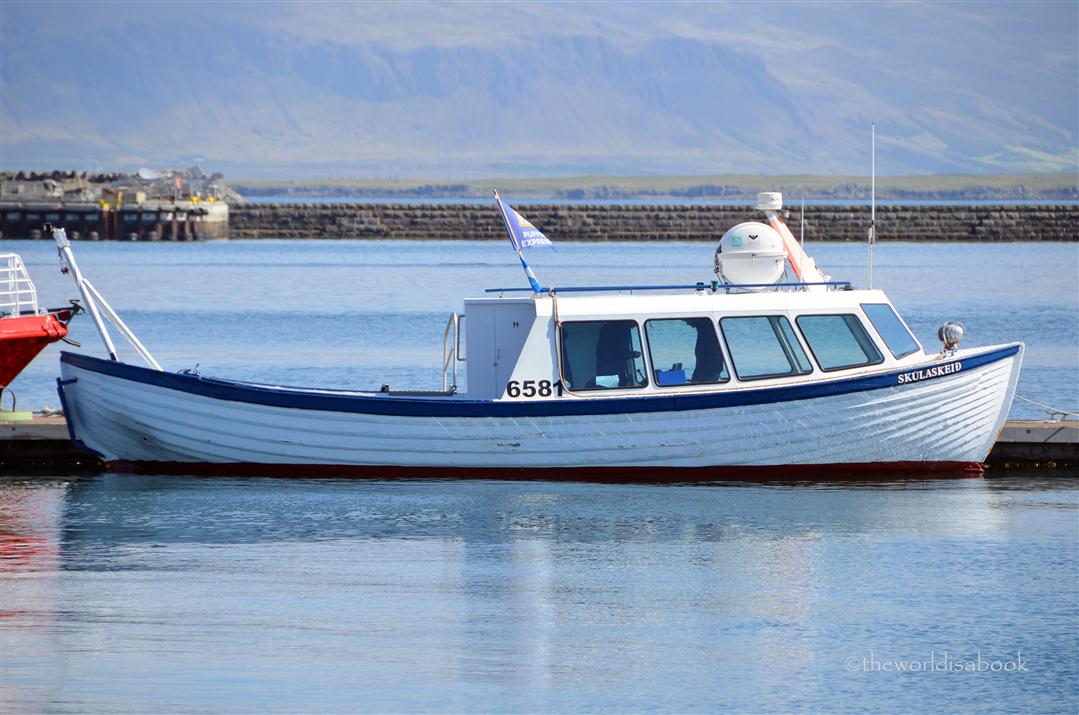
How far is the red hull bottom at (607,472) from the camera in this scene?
1875 cm

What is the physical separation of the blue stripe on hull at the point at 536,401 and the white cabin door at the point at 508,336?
1.69 feet

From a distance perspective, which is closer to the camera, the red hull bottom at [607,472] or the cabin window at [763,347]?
the cabin window at [763,347]

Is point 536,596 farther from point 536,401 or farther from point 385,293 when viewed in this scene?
point 385,293

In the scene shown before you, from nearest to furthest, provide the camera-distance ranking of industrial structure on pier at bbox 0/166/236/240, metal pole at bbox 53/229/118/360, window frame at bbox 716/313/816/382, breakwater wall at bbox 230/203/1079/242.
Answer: window frame at bbox 716/313/816/382 < metal pole at bbox 53/229/118/360 < breakwater wall at bbox 230/203/1079/242 < industrial structure on pier at bbox 0/166/236/240

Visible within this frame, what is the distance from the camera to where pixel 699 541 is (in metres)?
17.0

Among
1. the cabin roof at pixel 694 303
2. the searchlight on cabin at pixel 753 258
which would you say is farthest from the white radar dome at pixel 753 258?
the cabin roof at pixel 694 303

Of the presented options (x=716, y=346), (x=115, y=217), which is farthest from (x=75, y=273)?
(x=115, y=217)

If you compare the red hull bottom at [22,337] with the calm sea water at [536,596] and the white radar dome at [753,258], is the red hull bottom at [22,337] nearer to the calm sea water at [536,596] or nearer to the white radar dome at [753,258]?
the calm sea water at [536,596]

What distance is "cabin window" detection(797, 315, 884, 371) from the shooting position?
18.7 meters

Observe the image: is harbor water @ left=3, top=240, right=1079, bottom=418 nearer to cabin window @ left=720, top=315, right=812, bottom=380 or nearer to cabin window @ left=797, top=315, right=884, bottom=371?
cabin window @ left=797, top=315, right=884, bottom=371

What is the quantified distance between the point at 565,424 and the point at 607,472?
85cm

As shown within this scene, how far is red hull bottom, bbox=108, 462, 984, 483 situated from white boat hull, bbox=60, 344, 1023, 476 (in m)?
0.04

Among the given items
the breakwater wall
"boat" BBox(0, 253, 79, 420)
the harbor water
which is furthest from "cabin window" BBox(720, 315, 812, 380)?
the breakwater wall

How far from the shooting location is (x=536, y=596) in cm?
1481
